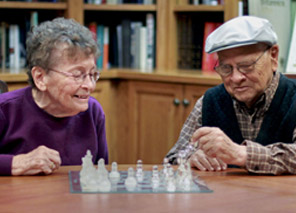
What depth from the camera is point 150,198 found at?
1.58m

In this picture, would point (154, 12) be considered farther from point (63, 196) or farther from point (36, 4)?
point (63, 196)

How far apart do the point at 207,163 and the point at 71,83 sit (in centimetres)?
55

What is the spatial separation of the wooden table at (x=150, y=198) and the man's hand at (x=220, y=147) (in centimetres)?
11

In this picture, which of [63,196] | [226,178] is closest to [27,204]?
[63,196]

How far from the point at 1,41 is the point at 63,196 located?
269cm

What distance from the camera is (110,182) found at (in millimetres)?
1720

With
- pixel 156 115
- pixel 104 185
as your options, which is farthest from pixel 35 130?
pixel 156 115

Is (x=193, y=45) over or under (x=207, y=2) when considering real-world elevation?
under

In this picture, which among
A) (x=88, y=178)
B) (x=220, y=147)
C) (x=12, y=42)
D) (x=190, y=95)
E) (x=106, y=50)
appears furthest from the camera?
(x=106, y=50)

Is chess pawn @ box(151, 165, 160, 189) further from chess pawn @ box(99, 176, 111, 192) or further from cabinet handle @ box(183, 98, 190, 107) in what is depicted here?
cabinet handle @ box(183, 98, 190, 107)

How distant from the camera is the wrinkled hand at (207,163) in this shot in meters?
2.01

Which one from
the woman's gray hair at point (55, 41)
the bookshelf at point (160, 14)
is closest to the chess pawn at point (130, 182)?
the woman's gray hair at point (55, 41)

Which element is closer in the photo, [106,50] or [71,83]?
[71,83]

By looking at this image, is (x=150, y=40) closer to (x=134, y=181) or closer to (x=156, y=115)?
(x=156, y=115)
